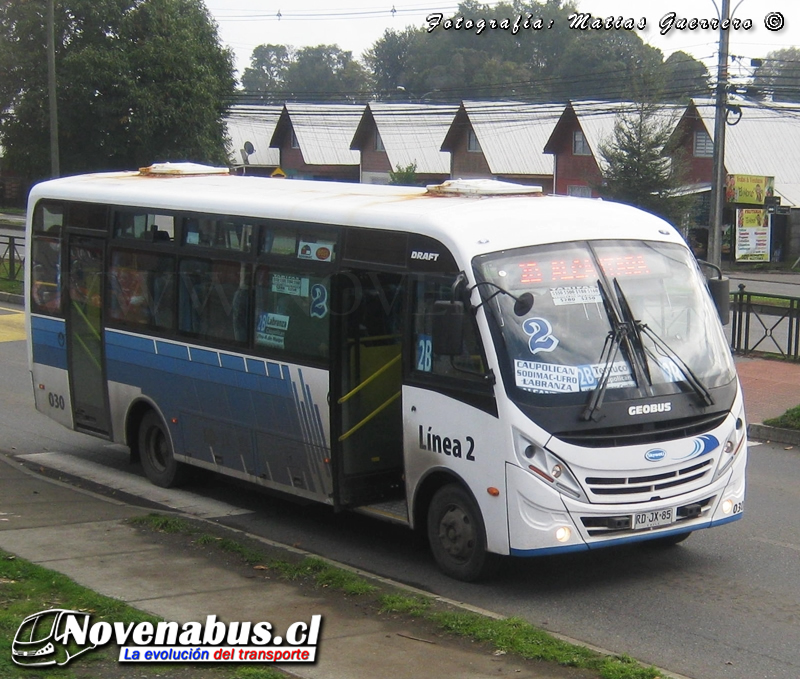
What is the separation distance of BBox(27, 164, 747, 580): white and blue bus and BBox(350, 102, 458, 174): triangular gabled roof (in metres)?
49.7

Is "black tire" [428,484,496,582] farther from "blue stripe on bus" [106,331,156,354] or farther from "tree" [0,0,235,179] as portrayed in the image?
"tree" [0,0,235,179]

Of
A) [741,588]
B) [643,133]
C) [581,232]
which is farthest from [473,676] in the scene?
[643,133]

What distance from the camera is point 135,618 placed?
6449 mm

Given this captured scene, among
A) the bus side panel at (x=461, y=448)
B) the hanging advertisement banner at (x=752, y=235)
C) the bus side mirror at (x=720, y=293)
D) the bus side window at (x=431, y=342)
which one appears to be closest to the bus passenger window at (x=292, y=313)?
A: the bus side window at (x=431, y=342)

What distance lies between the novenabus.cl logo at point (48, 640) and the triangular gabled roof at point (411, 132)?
54.3m

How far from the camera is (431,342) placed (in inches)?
320

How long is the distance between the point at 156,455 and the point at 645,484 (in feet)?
18.6

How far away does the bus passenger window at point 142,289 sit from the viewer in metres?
11.0

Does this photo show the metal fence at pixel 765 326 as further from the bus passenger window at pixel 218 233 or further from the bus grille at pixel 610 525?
the bus grille at pixel 610 525

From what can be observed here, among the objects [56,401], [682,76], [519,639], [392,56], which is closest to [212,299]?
[56,401]

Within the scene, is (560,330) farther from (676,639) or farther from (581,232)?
(676,639)

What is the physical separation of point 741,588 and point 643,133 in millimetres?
35795

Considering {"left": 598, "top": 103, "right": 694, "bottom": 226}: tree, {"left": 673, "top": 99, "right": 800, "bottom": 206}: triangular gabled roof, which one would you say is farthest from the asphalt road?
{"left": 673, "top": 99, "right": 800, "bottom": 206}: triangular gabled roof

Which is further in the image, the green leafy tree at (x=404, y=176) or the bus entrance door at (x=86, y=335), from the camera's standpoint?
the green leafy tree at (x=404, y=176)
